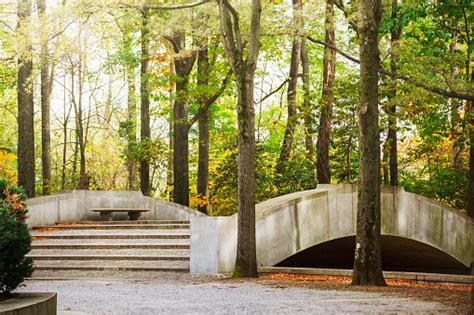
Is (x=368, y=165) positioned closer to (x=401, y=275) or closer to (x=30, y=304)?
(x=401, y=275)

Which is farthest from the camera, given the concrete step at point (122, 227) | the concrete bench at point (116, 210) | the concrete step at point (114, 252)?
the concrete bench at point (116, 210)

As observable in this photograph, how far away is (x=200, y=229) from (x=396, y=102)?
19.1ft

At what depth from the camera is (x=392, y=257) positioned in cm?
2547

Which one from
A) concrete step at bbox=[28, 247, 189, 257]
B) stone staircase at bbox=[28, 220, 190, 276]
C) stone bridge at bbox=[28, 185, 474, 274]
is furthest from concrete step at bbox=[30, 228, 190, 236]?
concrete step at bbox=[28, 247, 189, 257]

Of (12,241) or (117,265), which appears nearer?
(12,241)

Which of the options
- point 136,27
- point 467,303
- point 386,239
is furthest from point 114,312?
point 136,27

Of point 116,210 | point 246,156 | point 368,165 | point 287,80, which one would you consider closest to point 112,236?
point 116,210

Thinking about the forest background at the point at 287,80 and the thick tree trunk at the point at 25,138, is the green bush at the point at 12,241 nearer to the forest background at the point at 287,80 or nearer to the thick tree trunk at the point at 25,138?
the forest background at the point at 287,80

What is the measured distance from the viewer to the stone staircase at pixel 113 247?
16.4 meters

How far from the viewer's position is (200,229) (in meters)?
15.7

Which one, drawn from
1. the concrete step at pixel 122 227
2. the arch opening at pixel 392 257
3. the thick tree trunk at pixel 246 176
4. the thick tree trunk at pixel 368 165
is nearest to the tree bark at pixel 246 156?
the thick tree trunk at pixel 246 176

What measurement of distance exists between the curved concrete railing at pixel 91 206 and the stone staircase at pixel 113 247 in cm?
103

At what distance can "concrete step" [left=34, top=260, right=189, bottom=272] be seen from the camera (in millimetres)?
15938

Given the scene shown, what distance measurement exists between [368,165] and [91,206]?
12912 millimetres
